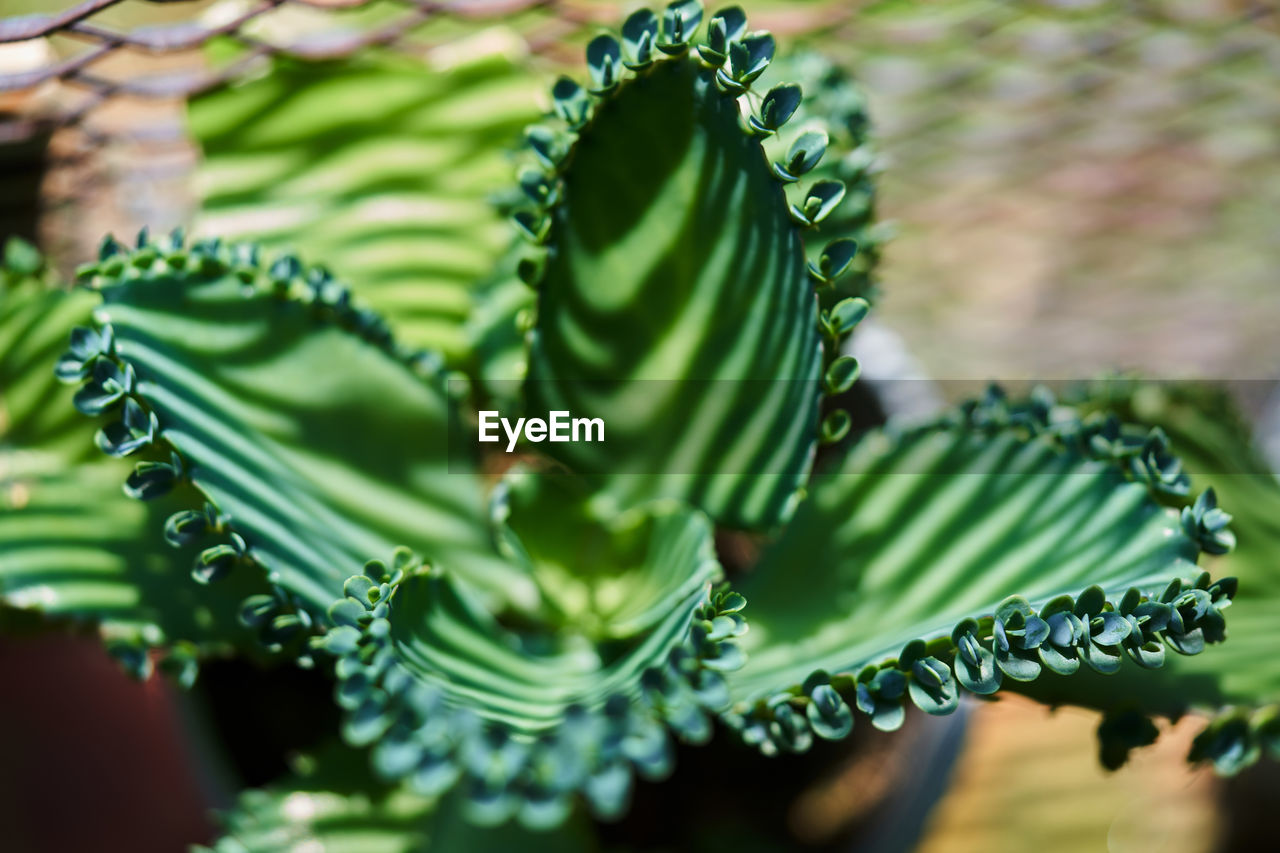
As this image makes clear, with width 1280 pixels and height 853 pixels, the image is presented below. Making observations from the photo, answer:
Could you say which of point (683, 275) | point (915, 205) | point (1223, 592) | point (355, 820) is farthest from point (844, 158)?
point (915, 205)

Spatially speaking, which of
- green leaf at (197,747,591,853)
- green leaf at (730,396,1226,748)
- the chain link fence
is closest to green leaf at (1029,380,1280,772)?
green leaf at (730,396,1226,748)

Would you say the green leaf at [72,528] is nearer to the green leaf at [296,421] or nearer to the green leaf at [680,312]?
the green leaf at [296,421]

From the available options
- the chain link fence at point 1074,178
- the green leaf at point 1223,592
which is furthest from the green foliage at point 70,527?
the chain link fence at point 1074,178

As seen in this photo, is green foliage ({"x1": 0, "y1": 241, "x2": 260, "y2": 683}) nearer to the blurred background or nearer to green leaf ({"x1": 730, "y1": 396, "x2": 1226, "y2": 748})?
the blurred background

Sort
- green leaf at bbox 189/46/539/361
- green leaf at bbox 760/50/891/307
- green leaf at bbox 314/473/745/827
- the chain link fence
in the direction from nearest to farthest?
1. green leaf at bbox 314/473/745/827
2. green leaf at bbox 760/50/891/307
3. green leaf at bbox 189/46/539/361
4. the chain link fence

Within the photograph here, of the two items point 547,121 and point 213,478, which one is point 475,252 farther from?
point 213,478

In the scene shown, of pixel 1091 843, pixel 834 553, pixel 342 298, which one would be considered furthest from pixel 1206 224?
pixel 342 298

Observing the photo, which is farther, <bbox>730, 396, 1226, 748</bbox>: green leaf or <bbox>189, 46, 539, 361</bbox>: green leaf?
<bbox>189, 46, 539, 361</bbox>: green leaf
